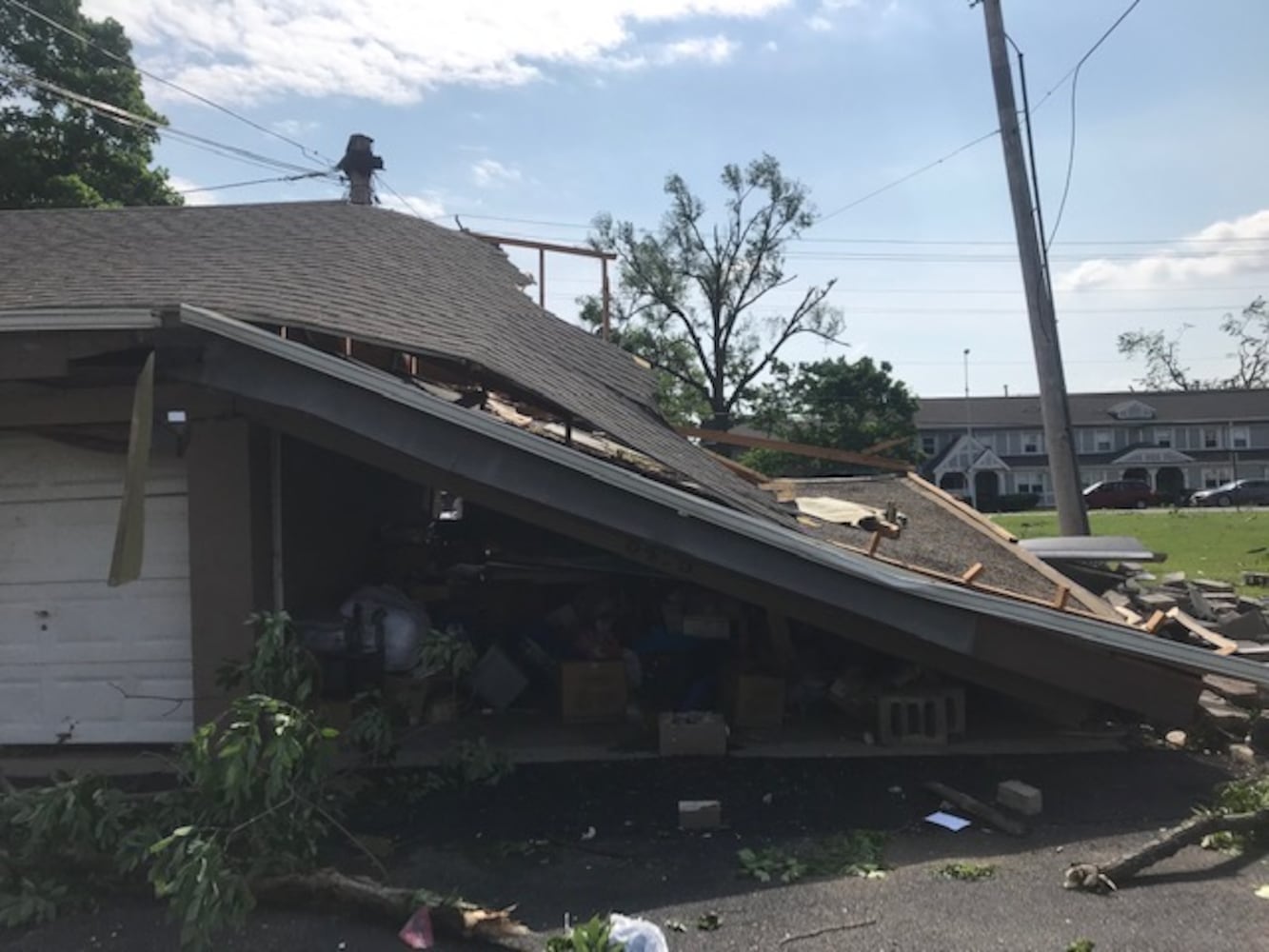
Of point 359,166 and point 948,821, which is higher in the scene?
point 359,166

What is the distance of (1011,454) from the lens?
201 ft

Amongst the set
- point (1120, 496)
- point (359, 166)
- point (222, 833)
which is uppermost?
point (359, 166)

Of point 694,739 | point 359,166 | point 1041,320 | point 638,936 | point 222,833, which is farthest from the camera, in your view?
point 359,166

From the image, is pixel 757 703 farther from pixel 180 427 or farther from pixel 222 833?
pixel 180 427

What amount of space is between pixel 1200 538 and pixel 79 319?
24155 millimetres

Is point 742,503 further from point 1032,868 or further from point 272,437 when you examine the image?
point 272,437

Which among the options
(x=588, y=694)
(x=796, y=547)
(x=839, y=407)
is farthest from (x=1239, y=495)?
(x=796, y=547)

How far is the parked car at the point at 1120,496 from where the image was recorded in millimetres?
47906

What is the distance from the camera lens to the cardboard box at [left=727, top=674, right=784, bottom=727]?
21.4 feet

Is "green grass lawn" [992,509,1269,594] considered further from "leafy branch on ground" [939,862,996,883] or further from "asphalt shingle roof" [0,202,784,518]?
"leafy branch on ground" [939,862,996,883]

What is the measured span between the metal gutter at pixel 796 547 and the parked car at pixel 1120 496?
47708 mm

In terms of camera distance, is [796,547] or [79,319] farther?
[79,319]

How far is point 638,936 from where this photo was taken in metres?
3.19

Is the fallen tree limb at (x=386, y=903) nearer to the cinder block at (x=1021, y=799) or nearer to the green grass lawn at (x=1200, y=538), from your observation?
the cinder block at (x=1021, y=799)
